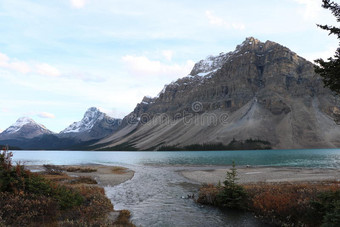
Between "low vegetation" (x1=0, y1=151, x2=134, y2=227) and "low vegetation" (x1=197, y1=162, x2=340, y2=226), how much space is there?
8.84 metres

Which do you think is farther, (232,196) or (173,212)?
(232,196)

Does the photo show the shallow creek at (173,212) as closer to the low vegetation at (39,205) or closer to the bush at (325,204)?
the low vegetation at (39,205)

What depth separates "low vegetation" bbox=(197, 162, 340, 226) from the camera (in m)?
14.6

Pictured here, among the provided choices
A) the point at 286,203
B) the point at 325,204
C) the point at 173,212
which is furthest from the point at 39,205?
the point at 325,204

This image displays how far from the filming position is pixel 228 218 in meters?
18.4

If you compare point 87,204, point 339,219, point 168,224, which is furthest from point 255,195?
point 87,204

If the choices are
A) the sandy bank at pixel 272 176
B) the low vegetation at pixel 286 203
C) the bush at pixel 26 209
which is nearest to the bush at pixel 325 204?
the low vegetation at pixel 286 203

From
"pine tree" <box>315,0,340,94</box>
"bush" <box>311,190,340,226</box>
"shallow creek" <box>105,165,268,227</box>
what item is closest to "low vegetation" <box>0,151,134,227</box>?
"shallow creek" <box>105,165,268,227</box>

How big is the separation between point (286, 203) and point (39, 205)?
1669 centimetres

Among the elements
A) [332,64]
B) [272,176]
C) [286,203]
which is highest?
[332,64]

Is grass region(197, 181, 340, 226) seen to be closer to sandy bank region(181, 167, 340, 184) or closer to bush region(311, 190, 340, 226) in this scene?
bush region(311, 190, 340, 226)

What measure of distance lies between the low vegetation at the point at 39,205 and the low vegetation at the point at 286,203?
8.84 m

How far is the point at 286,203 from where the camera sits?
58.2 feet

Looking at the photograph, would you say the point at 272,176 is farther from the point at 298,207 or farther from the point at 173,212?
the point at 173,212
